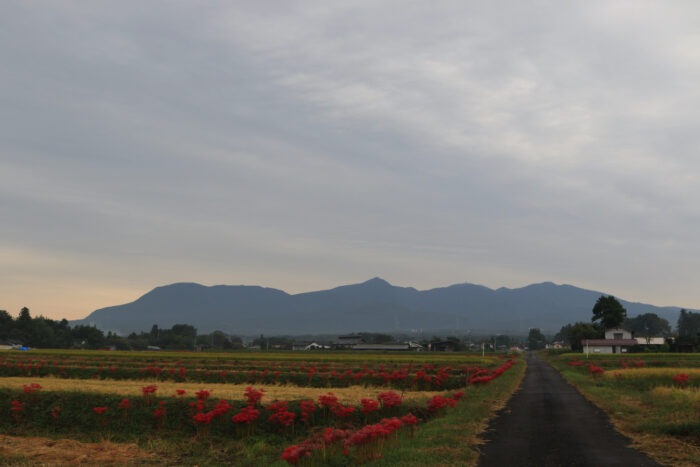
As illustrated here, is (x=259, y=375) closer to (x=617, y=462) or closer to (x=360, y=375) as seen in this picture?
(x=360, y=375)

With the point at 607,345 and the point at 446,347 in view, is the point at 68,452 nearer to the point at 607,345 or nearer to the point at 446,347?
the point at 607,345

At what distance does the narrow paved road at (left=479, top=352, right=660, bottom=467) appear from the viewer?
14.8 metres

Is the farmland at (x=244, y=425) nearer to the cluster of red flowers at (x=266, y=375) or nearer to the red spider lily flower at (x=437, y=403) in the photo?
the red spider lily flower at (x=437, y=403)

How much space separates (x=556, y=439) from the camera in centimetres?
1788

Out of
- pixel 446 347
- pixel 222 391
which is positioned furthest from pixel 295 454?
pixel 446 347

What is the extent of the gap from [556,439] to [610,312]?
143212 millimetres

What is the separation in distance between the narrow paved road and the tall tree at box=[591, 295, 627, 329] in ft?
430

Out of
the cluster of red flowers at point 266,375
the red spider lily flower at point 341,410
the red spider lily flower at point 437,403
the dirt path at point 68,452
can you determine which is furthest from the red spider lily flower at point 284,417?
the cluster of red flowers at point 266,375

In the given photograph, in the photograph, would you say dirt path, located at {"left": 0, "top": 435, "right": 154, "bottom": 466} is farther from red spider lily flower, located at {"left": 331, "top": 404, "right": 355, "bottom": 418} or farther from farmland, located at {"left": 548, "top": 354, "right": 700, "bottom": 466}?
farmland, located at {"left": 548, "top": 354, "right": 700, "bottom": 466}

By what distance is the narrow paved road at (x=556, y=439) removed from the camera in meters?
14.8

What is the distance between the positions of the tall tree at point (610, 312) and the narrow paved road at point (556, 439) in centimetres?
13120

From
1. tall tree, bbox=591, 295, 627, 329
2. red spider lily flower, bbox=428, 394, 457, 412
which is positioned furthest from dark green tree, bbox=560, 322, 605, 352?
red spider lily flower, bbox=428, 394, 457, 412

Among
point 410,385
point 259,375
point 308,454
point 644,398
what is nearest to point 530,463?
point 308,454

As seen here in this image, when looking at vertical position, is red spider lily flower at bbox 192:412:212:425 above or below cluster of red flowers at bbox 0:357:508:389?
above
